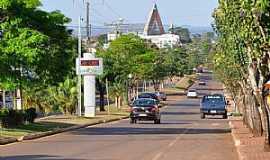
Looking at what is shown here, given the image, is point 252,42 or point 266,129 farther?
point 266,129

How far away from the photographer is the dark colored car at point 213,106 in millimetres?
61094

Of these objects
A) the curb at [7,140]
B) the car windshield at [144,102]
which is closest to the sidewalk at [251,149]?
the curb at [7,140]

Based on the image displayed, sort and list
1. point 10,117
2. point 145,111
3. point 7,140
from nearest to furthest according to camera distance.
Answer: point 7,140
point 10,117
point 145,111

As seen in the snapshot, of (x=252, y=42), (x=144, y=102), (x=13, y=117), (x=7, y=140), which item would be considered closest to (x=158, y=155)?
(x=252, y=42)

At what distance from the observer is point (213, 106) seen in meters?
61.6

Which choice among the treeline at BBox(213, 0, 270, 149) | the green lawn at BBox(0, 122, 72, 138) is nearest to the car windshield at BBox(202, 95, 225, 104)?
the green lawn at BBox(0, 122, 72, 138)

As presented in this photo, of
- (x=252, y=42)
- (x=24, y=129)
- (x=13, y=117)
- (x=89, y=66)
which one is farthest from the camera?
(x=89, y=66)

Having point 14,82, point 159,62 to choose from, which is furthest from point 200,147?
point 159,62

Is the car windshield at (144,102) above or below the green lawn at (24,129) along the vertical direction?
above

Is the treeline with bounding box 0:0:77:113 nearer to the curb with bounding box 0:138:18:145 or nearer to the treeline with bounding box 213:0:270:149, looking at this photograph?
the curb with bounding box 0:138:18:145

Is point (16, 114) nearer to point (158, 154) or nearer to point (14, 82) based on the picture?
point (14, 82)

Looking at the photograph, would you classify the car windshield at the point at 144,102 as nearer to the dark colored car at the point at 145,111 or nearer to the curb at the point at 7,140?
the dark colored car at the point at 145,111

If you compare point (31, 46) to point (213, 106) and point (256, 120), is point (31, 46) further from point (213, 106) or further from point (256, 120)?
point (213, 106)

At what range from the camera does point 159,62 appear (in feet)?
370
